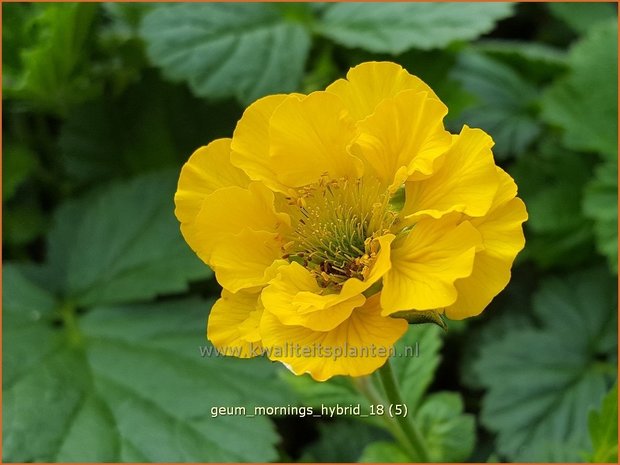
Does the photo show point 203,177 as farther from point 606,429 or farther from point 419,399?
point 606,429

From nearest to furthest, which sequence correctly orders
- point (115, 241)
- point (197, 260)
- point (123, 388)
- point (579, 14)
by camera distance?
point (123, 388) → point (197, 260) → point (115, 241) → point (579, 14)

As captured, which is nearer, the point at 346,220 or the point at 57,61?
the point at 346,220

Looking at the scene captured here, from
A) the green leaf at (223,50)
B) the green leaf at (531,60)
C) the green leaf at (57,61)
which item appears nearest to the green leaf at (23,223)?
the green leaf at (57,61)

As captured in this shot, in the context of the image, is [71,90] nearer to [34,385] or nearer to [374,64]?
[34,385]

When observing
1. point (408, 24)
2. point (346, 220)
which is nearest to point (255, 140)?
point (346, 220)

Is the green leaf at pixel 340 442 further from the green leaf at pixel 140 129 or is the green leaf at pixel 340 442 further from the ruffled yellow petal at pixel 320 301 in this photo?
the green leaf at pixel 140 129

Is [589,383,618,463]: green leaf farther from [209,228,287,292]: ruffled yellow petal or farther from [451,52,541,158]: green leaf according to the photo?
[451,52,541,158]: green leaf
